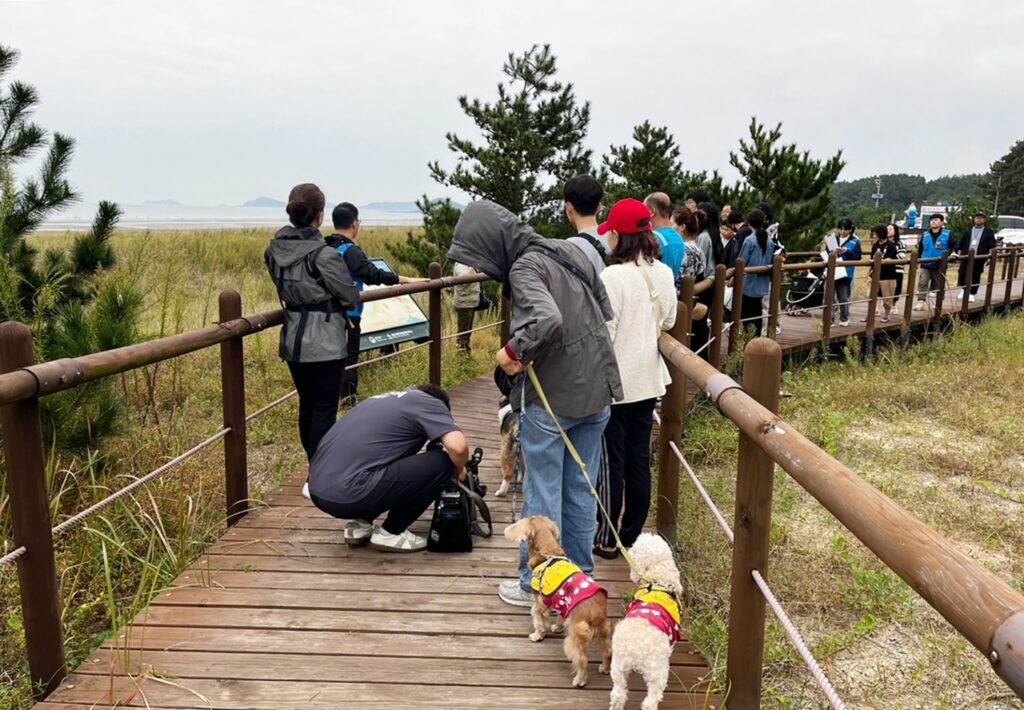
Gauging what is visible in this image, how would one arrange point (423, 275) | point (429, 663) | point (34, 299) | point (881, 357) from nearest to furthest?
point (429, 663) < point (34, 299) < point (881, 357) < point (423, 275)

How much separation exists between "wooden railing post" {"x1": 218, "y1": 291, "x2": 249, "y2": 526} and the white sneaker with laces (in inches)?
60.2

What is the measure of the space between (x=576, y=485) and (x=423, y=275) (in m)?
10.3

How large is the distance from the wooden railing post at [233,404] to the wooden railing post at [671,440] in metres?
2.02

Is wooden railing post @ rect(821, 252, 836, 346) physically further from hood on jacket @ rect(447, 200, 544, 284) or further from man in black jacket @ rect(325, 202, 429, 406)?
hood on jacket @ rect(447, 200, 544, 284)

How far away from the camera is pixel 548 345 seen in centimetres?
289

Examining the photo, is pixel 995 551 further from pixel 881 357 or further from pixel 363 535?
pixel 881 357

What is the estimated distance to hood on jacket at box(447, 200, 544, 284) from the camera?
9.61 feet

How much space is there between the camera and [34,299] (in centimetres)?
460

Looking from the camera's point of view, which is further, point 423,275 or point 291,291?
point 423,275

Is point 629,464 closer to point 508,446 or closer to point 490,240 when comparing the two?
point 508,446

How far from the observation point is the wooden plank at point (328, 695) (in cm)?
256

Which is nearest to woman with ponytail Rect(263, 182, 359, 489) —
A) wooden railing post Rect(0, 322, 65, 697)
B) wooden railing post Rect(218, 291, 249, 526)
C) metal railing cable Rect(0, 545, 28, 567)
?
wooden railing post Rect(218, 291, 249, 526)

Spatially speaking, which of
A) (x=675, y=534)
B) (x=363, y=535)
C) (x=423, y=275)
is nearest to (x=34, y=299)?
(x=363, y=535)

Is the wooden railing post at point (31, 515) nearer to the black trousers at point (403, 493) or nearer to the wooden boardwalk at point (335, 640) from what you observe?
the wooden boardwalk at point (335, 640)
